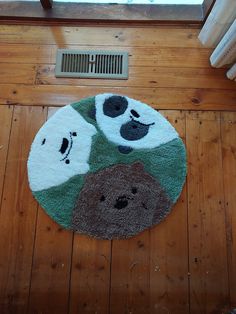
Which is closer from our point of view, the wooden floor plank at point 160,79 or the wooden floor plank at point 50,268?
the wooden floor plank at point 50,268

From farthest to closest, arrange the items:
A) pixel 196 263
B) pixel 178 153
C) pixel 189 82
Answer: pixel 189 82
pixel 178 153
pixel 196 263

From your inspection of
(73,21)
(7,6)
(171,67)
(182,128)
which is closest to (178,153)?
(182,128)

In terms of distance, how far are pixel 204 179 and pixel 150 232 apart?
27cm

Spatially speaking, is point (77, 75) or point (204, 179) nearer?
point (204, 179)

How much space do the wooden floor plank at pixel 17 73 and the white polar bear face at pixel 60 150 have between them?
21cm

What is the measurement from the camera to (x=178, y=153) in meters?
1.18

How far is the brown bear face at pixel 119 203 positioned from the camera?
3.61 ft

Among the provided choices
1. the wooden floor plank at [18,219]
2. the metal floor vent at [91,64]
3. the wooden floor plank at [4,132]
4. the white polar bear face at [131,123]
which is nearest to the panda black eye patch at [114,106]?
the white polar bear face at [131,123]

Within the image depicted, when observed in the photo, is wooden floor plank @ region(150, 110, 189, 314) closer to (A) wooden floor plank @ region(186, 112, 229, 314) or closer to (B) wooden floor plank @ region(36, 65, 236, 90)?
(A) wooden floor plank @ region(186, 112, 229, 314)

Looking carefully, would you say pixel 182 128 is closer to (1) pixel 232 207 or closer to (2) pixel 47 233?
(1) pixel 232 207

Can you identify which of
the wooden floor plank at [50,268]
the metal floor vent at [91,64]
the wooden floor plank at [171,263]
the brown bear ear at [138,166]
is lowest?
the wooden floor plank at [50,268]

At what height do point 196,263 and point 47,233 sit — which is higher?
point 196,263

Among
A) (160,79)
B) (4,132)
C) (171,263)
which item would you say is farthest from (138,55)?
(171,263)

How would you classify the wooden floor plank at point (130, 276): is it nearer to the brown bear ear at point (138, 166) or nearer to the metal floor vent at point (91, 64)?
the brown bear ear at point (138, 166)
